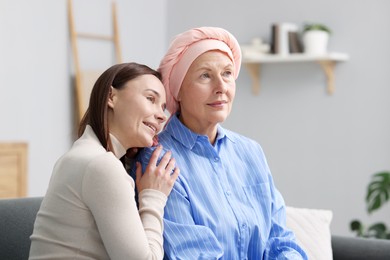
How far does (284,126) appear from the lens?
5.26 m

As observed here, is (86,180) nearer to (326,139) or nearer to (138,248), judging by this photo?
(138,248)

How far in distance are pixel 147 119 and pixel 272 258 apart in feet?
1.98

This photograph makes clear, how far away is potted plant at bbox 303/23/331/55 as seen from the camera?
4.93 m

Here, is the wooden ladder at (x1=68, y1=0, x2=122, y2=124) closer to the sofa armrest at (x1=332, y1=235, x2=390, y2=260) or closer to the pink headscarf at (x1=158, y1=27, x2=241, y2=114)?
the sofa armrest at (x1=332, y1=235, x2=390, y2=260)

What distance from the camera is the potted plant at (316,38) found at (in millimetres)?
4930

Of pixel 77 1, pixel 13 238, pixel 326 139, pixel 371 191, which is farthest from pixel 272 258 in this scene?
pixel 77 1

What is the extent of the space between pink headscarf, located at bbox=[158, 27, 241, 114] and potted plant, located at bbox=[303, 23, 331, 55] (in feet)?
9.35

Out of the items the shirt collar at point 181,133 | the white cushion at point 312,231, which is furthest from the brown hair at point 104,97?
the white cushion at point 312,231

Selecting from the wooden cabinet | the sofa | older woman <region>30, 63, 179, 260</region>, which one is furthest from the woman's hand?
the wooden cabinet

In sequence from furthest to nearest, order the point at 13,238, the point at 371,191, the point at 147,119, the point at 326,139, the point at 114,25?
the point at 114,25, the point at 326,139, the point at 371,191, the point at 13,238, the point at 147,119

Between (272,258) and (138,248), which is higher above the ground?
(138,248)

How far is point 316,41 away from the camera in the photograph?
16.2ft

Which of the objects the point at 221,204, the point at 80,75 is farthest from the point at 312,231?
the point at 80,75

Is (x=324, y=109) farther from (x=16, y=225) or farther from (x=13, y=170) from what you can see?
(x=16, y=225)
